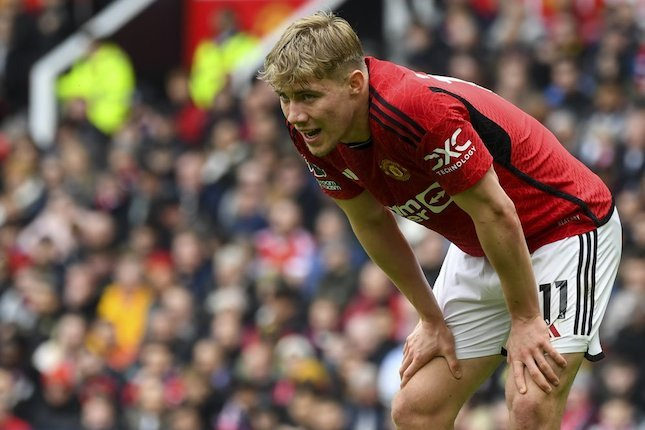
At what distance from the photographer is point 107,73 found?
1531cm

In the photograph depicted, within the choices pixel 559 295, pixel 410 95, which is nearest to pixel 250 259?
pixel 559 295

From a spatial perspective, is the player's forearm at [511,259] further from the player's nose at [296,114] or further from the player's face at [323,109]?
the player's nose at [296,114]

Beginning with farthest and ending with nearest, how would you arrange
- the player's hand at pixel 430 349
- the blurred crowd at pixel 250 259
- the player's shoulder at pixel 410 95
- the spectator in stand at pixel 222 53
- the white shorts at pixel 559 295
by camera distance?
the spectator in stand at pixel 222 53 → the blurred crowd at pixel 250 259 → the player's hand at pixel 430 349 → the white shorts at pixel 559 295 → the player's shoulder at pixel 410 95

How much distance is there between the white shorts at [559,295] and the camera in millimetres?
5203

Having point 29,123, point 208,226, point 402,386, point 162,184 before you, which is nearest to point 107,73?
point 29,123

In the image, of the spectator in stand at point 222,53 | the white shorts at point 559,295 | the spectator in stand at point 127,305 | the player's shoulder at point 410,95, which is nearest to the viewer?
the player's shoulder at point 410,95

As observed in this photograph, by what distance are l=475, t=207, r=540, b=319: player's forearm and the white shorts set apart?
9.7 inches

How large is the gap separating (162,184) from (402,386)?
792cm

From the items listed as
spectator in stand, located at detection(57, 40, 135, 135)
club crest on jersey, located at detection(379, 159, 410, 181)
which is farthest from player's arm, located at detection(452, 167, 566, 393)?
spectator in stand, located at detection(57, 40, 135, 135)

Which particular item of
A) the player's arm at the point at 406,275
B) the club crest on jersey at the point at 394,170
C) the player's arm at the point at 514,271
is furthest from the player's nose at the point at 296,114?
the player's arm at the point at 406,275

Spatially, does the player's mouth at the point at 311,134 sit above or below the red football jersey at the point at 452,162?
above

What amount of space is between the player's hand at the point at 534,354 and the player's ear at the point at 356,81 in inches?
42.1

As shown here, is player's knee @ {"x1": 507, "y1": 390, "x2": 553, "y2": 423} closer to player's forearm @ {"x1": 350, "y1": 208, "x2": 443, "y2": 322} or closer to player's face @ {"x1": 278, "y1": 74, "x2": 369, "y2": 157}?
player's forearm @ {"x1": 350, "y1": 208, "x2": 443, "y2": 322}

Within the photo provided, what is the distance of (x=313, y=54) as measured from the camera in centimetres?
482
